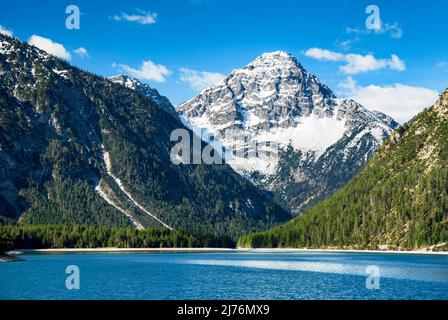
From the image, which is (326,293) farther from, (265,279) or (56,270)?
(56,270)

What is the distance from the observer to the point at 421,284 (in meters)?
135
